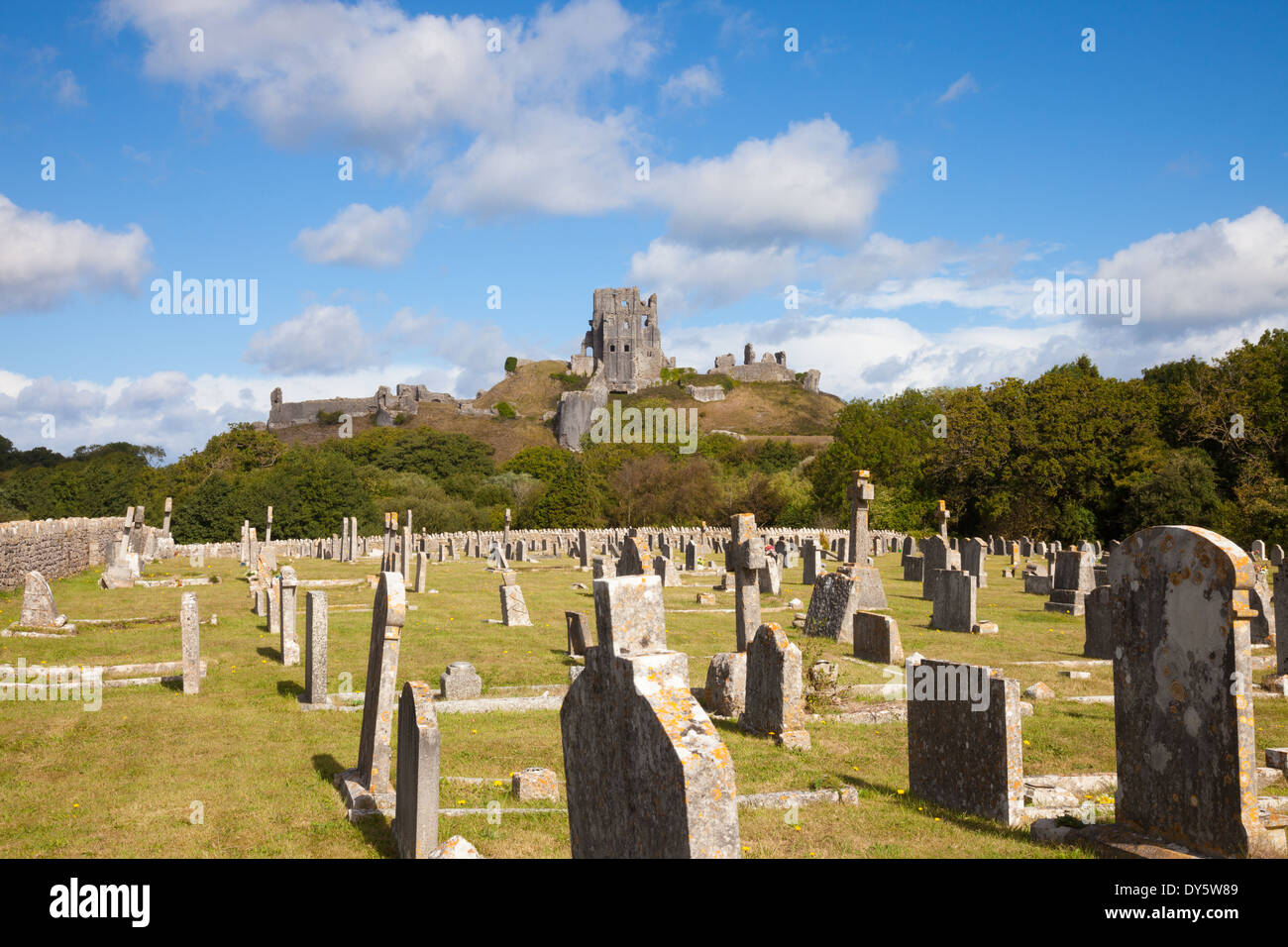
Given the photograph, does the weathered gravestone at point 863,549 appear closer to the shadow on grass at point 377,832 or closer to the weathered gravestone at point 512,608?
the weathered gravestone at point 512,608

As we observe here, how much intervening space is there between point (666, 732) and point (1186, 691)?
14.1 ft

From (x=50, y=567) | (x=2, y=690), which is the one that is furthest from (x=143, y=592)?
(x=2, y=690)

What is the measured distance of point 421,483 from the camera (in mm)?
73000

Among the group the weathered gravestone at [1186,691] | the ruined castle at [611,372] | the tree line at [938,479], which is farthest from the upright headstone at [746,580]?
the ruined castle at [611,372]

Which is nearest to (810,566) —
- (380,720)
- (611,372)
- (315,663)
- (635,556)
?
(635,556)

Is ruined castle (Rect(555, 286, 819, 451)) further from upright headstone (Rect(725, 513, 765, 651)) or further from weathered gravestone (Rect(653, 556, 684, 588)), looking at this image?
upright headstone (Rect(725, 513, 765, 651))

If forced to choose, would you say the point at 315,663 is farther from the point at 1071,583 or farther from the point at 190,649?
the point at 1071,583

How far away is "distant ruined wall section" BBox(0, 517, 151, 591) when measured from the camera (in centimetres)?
2462

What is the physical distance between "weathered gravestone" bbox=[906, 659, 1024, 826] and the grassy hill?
106 metres

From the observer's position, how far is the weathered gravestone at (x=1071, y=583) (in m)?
22.0

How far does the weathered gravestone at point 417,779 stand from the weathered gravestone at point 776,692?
466 centimetres

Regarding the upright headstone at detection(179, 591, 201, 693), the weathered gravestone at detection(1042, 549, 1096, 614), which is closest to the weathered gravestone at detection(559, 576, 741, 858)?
the upright headstone at detection(179, 591, 201, 693)
